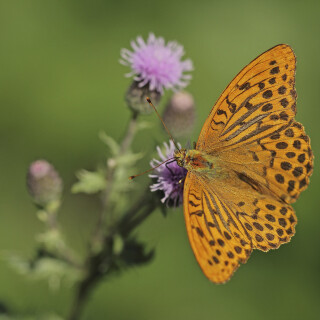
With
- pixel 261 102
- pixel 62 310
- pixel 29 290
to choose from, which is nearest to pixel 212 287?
pixel 62 310

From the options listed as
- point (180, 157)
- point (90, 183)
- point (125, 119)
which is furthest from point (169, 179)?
point (125, 119)

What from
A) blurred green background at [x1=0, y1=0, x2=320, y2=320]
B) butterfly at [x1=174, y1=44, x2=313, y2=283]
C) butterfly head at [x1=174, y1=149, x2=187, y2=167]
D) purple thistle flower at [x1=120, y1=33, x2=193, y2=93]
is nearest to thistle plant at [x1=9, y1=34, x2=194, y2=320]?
purple thistle flower at [x1=120, y1=33, x2=193, y2=93]

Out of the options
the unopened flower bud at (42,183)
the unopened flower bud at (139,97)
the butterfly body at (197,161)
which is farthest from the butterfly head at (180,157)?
the unopened flower bud at (42,183)

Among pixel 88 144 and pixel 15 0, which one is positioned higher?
pixel 15 0

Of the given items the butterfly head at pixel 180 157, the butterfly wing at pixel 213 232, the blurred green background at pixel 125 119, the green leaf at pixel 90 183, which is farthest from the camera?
the blurred green background at pixel 125 119

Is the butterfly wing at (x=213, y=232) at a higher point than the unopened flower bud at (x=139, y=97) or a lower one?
lower

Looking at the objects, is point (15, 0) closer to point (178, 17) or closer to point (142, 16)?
point (142, 16)

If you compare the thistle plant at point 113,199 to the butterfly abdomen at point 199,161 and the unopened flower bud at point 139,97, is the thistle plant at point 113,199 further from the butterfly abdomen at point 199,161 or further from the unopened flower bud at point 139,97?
the butterfly abdomen at point 199,161

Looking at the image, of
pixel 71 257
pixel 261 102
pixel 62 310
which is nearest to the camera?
pixel 261 102

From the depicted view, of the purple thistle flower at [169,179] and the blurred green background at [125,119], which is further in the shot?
the blurred green background at [125,119]
